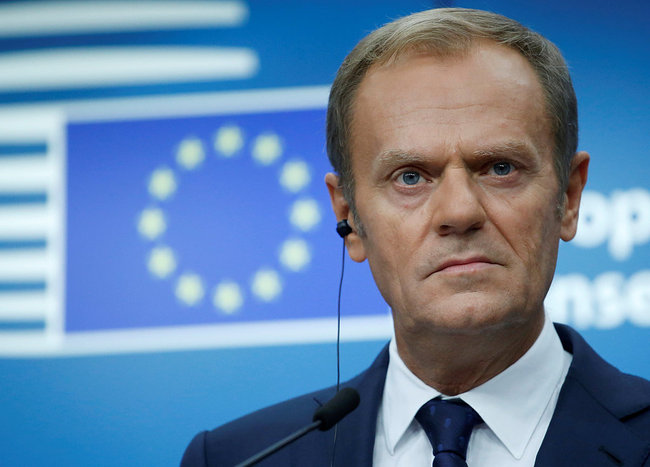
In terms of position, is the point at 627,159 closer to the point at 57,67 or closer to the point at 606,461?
the point at 606,461

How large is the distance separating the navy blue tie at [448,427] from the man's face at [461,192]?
179 millimetres

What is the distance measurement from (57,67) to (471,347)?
202cm

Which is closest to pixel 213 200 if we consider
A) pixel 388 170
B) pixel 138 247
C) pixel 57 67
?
pixel 138 247

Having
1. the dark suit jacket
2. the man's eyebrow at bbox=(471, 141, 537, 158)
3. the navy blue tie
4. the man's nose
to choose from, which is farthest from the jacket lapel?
the man's eyebrow at bbox=(471, 141, 537, 158)

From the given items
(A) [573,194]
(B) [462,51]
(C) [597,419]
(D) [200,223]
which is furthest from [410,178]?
(D) [200,223]

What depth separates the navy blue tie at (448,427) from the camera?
1.81 metres

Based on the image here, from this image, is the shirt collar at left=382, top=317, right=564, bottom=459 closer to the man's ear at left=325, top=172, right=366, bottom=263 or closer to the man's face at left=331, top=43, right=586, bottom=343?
the man's face at left=331, top=43, right=586, bottom=343

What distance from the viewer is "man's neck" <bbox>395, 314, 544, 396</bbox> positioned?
1.91 metres

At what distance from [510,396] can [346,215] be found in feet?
2.05

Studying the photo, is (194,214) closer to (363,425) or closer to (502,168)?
(363,425)

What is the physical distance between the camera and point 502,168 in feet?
6.25

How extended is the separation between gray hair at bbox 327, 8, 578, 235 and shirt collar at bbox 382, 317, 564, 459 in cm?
37

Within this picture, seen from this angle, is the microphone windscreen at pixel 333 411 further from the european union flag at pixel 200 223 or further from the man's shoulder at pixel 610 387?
the european union flag at pixel 200 223

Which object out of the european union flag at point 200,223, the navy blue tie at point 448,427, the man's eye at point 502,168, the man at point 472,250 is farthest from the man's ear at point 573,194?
the european union flag at point 200,223
